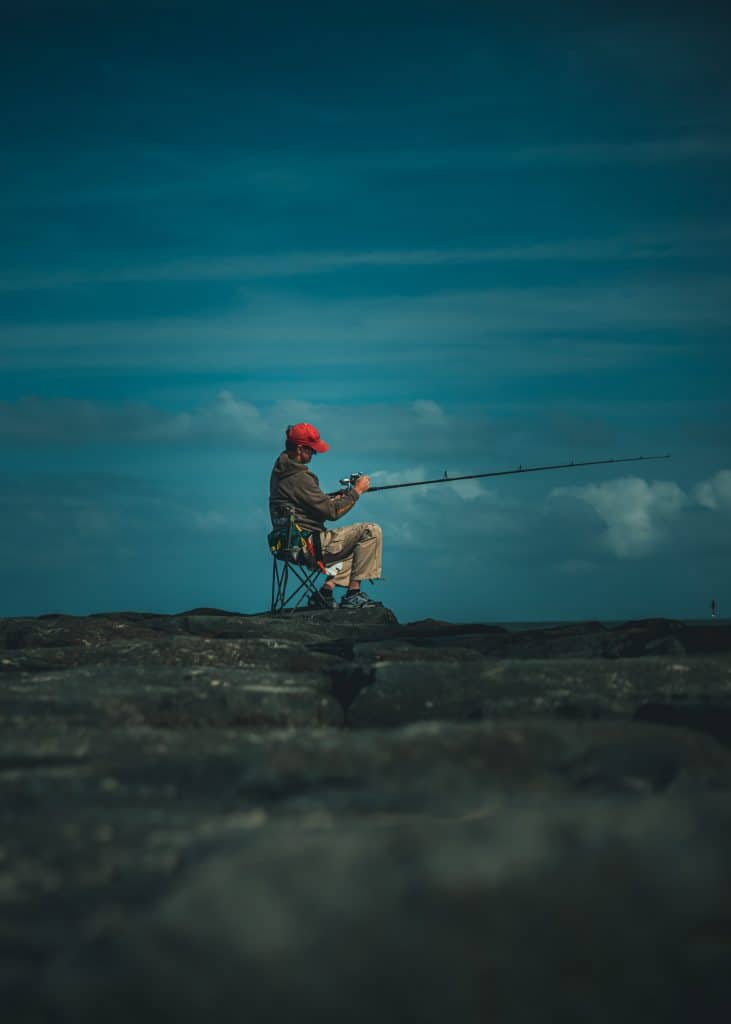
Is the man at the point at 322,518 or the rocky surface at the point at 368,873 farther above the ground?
the man at the point at 322,518

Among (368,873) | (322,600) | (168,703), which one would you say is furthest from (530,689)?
(322,600)

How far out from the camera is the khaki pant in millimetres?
10562

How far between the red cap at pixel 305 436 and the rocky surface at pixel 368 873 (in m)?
8.19

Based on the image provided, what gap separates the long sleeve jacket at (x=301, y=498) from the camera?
10.4 meters

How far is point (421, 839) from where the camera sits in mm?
1298

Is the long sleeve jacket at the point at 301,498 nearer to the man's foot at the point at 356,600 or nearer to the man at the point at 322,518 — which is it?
the man at the point at 322,518

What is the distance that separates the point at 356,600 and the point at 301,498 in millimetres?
1223

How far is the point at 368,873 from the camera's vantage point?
3.96 feet


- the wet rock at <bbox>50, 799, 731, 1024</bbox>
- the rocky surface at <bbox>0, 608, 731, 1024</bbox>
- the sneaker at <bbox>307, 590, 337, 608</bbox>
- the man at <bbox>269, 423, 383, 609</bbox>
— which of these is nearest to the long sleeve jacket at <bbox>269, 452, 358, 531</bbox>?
the man at <bbox>269, 423, 383, 609</bbox>

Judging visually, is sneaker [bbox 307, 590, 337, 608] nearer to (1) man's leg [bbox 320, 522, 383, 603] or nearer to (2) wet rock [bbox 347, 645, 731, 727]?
(1) man's leg [bbox 320, 522, 383, 603]

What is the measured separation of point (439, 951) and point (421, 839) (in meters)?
0.23

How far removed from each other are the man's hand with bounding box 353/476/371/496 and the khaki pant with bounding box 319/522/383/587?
43 cm

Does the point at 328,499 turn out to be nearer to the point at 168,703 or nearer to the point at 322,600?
the point at 322,600

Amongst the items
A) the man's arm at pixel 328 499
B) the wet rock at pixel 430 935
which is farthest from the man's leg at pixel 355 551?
the wet rock at pixel 430 935
